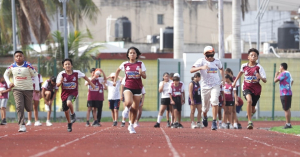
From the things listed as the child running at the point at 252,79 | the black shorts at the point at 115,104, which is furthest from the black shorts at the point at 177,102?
the child running at the point at 252,79

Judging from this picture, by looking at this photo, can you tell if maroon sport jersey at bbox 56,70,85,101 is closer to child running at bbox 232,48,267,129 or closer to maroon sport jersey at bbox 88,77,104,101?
child running at bbox 232,48,267,129

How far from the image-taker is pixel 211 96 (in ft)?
52.7

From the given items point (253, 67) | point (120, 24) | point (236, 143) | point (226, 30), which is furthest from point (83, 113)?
point (226, 30)

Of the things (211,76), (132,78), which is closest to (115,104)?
(211,76)

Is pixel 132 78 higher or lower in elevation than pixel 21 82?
higher

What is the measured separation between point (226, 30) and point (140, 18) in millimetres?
10605

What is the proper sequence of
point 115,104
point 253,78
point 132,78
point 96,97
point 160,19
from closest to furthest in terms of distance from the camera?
point 132,78 → point 253,78 → point 96,97 → point 115,104 → point 160,19

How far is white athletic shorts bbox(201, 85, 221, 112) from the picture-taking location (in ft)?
52.2

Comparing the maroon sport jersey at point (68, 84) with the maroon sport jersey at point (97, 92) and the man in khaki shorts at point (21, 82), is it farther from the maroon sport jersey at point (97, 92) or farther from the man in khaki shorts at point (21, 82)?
the maroon sport jersey at point (97, 92)

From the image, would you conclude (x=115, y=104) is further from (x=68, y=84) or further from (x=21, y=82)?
(x=21, y=82)

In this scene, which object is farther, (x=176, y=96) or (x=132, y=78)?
(x=176, y=96)

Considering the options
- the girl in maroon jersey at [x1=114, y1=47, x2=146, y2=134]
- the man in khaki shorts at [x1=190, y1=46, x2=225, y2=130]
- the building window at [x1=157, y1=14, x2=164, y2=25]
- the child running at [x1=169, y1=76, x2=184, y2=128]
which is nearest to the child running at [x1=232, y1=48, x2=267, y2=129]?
the man in khaki shorts at [x1=190, y1=46, x2=225, y2=130]

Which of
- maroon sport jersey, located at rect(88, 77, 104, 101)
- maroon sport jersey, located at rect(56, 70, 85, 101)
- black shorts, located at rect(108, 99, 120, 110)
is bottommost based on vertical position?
black shorts, located at rect(108, 99, 120, 110)

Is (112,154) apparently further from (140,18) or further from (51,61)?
(140,18)
